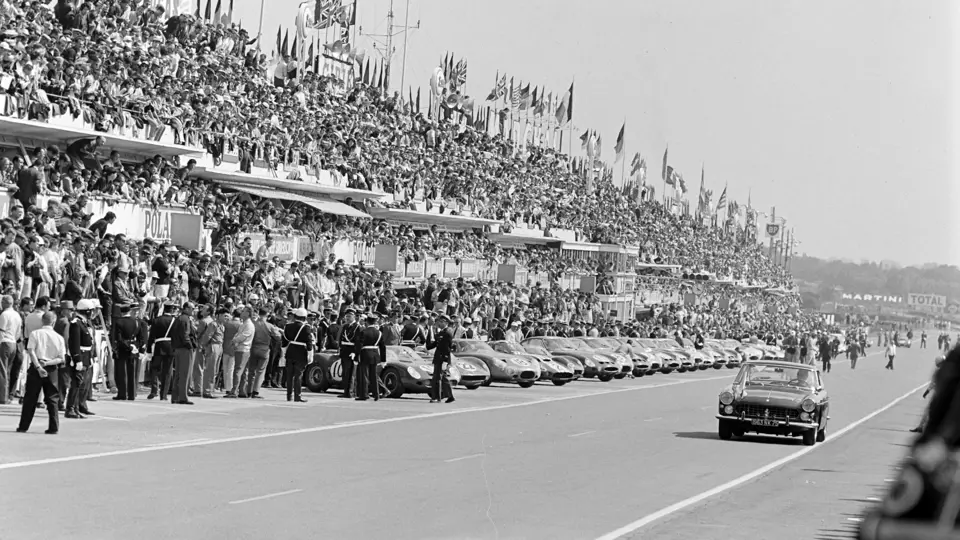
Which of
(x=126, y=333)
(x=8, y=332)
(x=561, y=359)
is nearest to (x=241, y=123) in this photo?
(x=561, y=359)

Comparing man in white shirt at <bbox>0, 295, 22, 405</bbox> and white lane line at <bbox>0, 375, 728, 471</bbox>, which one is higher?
man in white shirt at <bbox>0, 295, 22, 405</bbox>

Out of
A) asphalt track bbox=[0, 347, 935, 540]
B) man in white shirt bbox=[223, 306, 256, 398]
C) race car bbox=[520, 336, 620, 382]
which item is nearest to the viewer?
asphalt track bbox=[0, 347, 935, 540]

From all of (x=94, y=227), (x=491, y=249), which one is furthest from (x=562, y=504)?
(x=491, y=249)

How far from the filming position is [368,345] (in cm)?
2700

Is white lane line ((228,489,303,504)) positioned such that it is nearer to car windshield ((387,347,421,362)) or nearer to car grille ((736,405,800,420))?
car grille ((736,405,800,420))

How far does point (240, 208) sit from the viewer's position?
1454 inches

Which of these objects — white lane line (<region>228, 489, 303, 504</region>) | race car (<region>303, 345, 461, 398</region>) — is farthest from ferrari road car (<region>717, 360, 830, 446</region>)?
white lane line (<region>228, 489, 303, 504</region>)

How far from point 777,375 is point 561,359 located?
57.8 ft

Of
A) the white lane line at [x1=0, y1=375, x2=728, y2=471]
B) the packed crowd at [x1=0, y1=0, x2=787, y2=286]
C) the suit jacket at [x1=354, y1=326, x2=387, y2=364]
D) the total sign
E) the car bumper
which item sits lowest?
the white lane line at [x1=0, y1=375, x2=728, y2=471]

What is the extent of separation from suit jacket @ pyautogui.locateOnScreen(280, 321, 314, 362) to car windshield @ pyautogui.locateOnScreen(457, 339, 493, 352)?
10396 millimetres

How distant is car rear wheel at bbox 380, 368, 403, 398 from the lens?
A: 28.9m

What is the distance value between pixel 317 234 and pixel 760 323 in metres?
71.1

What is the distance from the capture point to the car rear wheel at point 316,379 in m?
29.1

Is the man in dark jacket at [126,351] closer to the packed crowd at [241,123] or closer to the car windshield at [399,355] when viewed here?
the packed crowd at [241,123]
